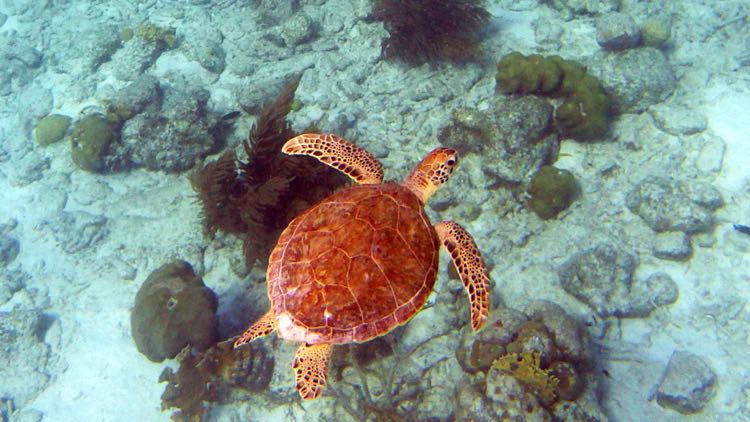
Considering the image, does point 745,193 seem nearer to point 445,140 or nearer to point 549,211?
point 549,211

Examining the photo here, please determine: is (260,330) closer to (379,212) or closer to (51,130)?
(379,212)

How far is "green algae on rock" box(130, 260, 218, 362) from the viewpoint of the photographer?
4.98 m

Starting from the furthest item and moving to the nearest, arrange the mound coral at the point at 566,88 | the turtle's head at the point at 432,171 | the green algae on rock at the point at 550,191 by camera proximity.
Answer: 1. the mound coral at the point at 566,88
2. the green algae on rock at the point at 550,191
3. the turtle's head at the point at 432,171

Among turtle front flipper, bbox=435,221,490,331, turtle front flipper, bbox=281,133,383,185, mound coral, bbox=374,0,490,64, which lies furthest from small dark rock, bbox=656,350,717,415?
mound coral, bbox=374,0,490,64

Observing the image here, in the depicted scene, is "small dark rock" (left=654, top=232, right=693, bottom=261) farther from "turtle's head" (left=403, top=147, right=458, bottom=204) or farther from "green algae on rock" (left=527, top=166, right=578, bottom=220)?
"turtle's head" (left=403, top=147, right=458, bottom=204)

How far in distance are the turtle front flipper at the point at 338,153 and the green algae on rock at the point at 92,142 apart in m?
4.76

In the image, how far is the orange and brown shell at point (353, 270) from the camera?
11.1 ft

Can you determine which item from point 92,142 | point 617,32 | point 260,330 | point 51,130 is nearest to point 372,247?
point 260,330

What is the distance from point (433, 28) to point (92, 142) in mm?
5965

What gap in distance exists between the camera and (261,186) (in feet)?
17.5

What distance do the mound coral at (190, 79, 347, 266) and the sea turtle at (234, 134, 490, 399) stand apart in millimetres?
1714

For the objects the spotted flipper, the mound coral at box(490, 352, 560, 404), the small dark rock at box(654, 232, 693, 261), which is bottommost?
the small dark rock at box(654, 232, 693, 261)

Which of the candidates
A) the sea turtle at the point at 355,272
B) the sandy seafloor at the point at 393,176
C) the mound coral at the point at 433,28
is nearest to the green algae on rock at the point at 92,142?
the sandy seafloor at the point at 393,176

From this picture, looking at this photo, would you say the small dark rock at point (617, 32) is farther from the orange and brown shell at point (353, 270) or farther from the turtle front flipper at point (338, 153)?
the orange and brown shell at point (353, 270)
